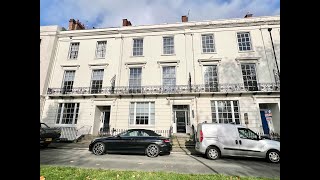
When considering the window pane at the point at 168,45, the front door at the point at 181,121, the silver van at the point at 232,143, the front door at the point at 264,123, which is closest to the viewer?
the silver van at the point at 232,143

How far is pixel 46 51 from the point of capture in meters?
21.2

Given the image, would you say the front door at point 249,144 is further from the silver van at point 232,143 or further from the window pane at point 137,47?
the window pane at point 137,47

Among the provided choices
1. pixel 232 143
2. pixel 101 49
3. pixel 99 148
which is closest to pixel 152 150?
pixel 99 148

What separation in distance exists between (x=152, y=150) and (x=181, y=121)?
819 cm

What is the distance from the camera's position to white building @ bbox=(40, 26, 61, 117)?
20159 mm

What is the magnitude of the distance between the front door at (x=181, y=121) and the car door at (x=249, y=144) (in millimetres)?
8363

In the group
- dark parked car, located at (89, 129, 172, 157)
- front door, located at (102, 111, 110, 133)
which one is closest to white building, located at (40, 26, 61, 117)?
front door, located at (102, 111, 110, 133)

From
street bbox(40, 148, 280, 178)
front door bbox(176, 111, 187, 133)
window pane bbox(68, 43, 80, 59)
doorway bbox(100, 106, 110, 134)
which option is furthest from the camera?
window pane bbox(68, 43, 80, 59)

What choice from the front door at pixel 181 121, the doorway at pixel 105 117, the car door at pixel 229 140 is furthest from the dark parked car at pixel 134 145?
the doorway at pixel 105 117

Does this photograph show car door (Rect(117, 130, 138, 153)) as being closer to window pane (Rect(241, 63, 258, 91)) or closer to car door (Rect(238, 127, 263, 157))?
car door (Rect(238, 127, 263, 157))

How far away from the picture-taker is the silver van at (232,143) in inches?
380
